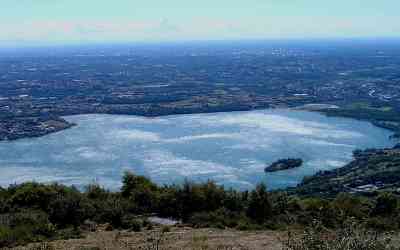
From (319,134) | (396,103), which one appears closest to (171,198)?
(319,134)

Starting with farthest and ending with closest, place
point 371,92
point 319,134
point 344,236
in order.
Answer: point 371,92, point 319,134, point 344,236

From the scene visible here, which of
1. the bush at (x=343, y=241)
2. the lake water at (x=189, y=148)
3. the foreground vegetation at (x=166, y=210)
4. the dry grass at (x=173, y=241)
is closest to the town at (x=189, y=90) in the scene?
the lake water at (x=189, y=148)

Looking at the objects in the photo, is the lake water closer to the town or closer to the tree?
the town

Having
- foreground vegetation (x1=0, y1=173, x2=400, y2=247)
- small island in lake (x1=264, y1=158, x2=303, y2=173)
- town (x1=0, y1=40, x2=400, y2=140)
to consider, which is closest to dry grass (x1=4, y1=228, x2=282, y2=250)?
foreground vegetation (x1=0, y1=173, x2=400, y2=247)

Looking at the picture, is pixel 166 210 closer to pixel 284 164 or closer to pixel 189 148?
pixel 284 164

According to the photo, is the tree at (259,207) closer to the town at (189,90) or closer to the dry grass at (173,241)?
the dry grass at (173,241)

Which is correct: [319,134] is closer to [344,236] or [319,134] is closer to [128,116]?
[128,116]

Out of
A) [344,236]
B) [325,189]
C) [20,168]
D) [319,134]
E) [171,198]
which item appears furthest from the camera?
[319,134]
